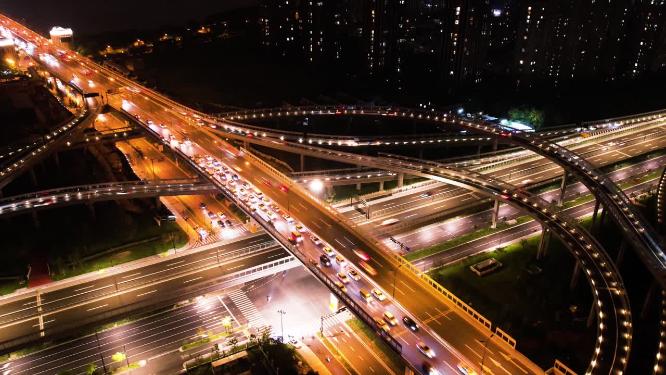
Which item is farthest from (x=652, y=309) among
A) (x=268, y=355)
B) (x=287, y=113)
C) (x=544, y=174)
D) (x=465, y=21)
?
(x=465, y=21)

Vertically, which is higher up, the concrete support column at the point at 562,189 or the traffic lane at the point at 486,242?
the concrete support column at the point at 562,189

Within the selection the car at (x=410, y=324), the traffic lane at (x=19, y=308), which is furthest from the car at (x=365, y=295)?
the traffic lane at (x=19, y=308)

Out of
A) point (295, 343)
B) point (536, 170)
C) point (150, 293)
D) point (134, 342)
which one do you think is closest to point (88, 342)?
point (134, 342)

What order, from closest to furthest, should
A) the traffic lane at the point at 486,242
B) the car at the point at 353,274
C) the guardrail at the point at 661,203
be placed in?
the car at the point at 353,274 < the traffic lane at the point at 486,242 < the guardrail at the point at 661,203

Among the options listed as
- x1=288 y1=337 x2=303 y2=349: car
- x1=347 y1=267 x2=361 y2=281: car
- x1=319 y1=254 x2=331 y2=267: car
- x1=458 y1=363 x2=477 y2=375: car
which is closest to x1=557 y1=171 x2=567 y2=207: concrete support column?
x1=347 y1=267 x2=361 y2=281: car

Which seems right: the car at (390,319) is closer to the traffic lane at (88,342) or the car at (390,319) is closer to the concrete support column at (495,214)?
the traffic lane at (88,342)

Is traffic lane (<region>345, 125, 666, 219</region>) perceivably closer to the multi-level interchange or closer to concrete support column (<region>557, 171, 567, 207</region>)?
the multi-level interchange

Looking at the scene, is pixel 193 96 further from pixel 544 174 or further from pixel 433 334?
pixel 433 334

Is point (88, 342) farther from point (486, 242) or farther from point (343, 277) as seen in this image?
point (486, 242)
